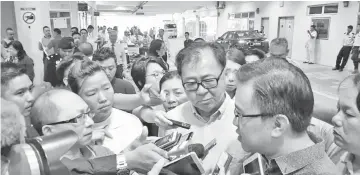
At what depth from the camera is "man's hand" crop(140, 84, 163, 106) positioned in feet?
7.43

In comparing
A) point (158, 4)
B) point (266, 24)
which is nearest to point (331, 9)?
point (266, 24)

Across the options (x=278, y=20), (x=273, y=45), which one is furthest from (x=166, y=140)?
(x=278, y=20)

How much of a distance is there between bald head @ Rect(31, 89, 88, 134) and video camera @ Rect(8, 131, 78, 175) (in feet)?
2.80

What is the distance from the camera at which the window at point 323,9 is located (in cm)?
1214

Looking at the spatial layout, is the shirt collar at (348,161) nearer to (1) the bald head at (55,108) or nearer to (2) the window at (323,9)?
(1) the bald head at (55,108)

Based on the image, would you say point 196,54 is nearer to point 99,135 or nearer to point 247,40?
point 99,135

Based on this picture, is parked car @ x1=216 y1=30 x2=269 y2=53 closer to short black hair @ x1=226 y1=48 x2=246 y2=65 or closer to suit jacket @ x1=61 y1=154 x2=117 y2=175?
short black hair @ x1=226 y1=48 x2=246 y2=65

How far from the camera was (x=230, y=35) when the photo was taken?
50.8 ft

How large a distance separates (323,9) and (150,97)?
12857mm

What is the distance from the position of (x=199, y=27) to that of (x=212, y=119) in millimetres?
33138

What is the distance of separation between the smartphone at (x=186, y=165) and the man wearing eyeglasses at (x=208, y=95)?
430mm

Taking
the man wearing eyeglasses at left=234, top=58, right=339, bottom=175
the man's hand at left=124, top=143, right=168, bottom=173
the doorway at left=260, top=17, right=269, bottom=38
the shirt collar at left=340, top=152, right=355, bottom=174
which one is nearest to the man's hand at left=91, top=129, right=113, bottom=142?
the man's hand at left=124, top=143, right=168, bottom=173

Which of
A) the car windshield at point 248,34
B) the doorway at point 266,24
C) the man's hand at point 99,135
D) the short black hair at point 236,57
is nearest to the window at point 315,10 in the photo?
the car windshield at point 248,34

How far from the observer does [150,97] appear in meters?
2.29
